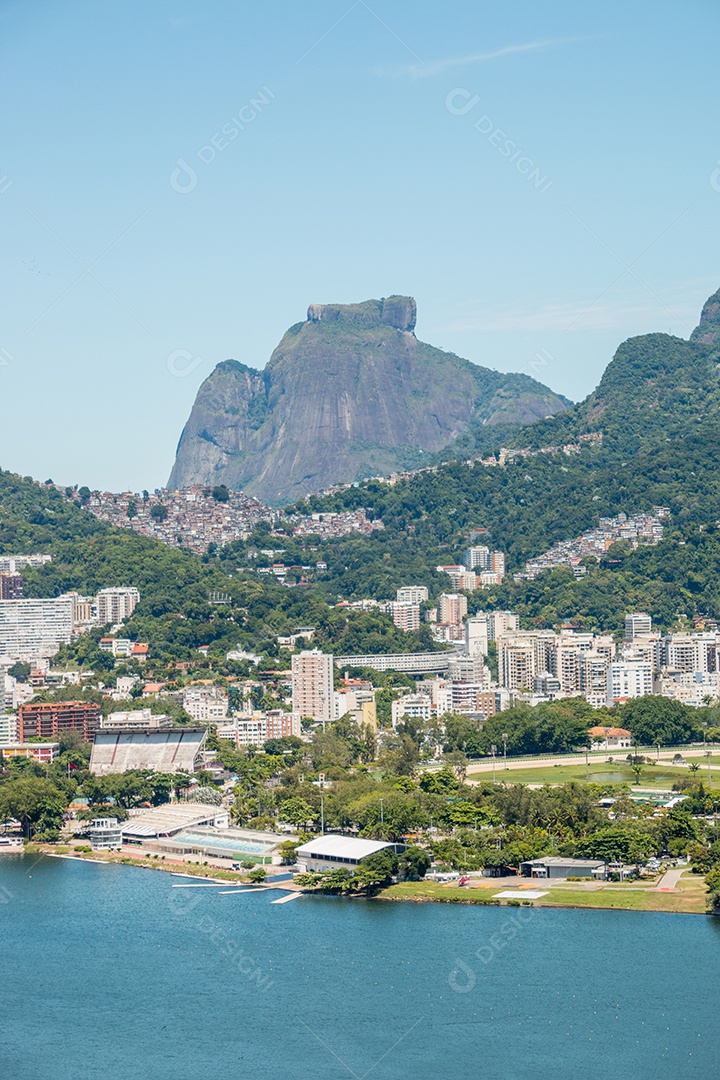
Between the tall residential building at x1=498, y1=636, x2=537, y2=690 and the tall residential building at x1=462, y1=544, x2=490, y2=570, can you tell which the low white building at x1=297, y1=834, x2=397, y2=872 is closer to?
the tall residential building at x1=498, y1=636, x2=537, y2=690

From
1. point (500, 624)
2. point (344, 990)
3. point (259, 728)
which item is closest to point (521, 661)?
point (500, 624)

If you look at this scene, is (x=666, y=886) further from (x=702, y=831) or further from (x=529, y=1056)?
(x=529, y=1056)

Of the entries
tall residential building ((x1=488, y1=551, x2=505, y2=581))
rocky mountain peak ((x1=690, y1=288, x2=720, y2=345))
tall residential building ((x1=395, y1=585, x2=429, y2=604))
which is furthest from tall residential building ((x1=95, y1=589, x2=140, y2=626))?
rocky mountain peak ((x1=690, y1=288, x2=720, y2=345))

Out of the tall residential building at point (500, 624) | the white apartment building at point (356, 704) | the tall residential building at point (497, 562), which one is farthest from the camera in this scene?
the tall residential building at point (497, 562)

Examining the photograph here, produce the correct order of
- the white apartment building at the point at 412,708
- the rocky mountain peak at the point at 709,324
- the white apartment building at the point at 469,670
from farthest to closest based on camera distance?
the rocky mountain peak at the point at 709,324 < the white apartment building at the point at 469,670 < the white apartment building at the point at 412,708

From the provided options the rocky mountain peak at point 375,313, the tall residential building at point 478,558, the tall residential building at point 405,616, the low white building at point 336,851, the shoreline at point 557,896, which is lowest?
the shoreline at point 557,896

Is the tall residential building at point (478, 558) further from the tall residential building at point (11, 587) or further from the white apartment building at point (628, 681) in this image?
the white apartment building at point (628, 681)

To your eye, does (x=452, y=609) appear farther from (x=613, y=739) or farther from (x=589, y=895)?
(x=589, y=895)

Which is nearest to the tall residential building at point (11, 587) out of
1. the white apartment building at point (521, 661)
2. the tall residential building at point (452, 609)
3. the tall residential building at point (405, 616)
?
the tall residential building at point (405, 616)

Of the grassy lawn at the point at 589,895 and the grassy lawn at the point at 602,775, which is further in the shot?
the grassy lawn at the point at 602,775
